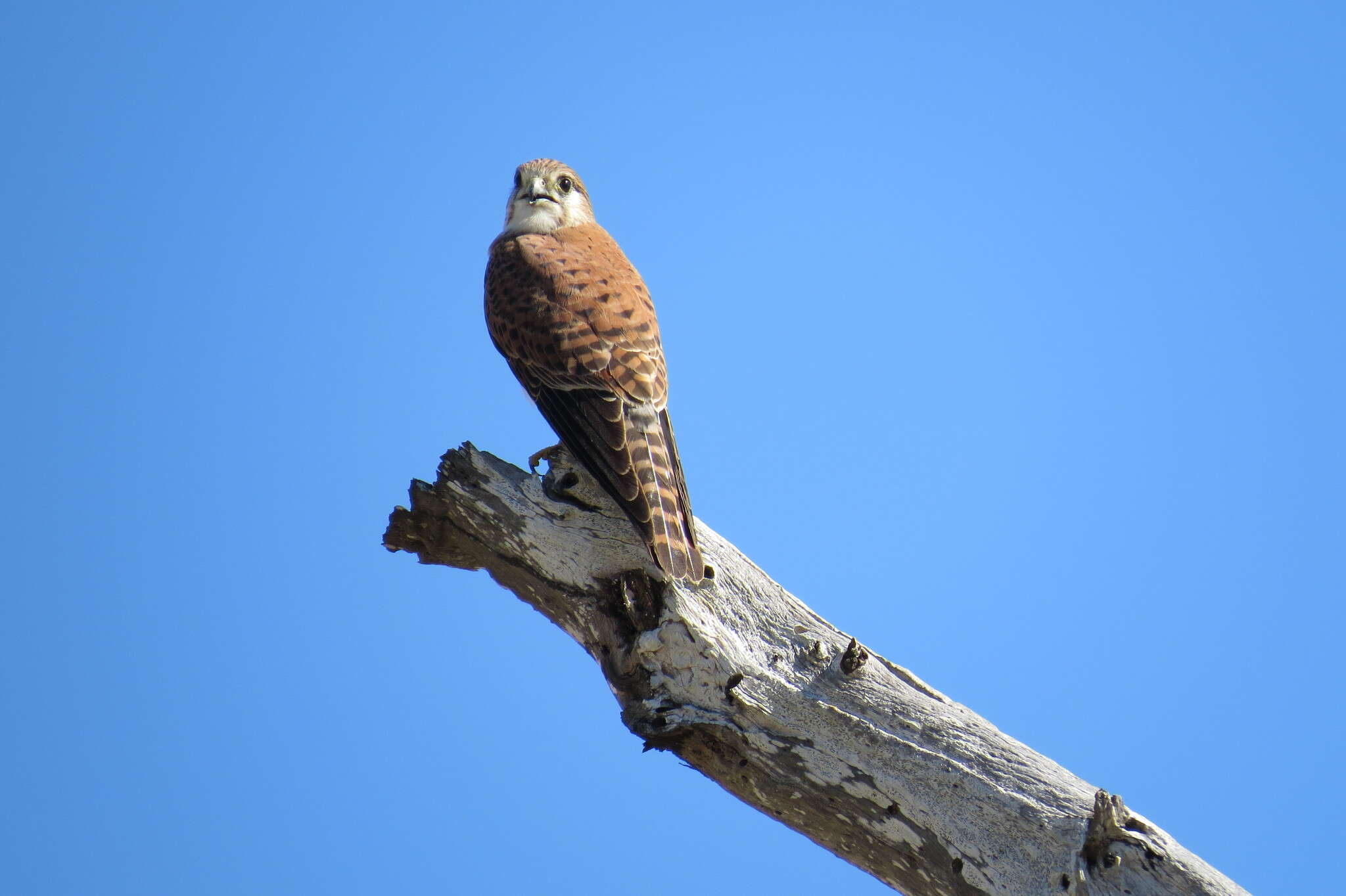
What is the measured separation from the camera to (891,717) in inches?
130

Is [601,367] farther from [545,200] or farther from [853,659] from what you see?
[545,200]

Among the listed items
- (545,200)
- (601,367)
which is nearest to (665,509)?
(601,367)

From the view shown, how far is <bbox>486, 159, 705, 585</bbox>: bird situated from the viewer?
346 cm

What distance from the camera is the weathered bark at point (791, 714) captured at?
3006mm

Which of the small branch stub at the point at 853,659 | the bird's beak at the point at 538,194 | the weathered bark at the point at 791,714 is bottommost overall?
the weathered bark at the point at 791,714

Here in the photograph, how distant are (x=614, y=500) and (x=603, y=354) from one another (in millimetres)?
593

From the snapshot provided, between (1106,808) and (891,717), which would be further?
(891,717)

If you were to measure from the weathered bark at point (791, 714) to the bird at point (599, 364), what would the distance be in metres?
0.17

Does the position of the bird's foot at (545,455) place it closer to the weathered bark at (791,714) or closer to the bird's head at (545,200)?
the weathered bark at (791,714)

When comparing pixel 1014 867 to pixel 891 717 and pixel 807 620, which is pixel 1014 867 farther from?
pixel 807 620

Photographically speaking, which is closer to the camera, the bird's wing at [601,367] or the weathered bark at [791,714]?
the weathered bark at [791,714]

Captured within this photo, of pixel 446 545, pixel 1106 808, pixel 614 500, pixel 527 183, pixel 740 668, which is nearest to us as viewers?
pixel 1106 808

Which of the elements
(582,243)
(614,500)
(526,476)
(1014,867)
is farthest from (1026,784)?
(582,243)

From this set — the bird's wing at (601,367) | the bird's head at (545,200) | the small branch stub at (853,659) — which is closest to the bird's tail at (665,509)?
the bird's wing at (601,367)
